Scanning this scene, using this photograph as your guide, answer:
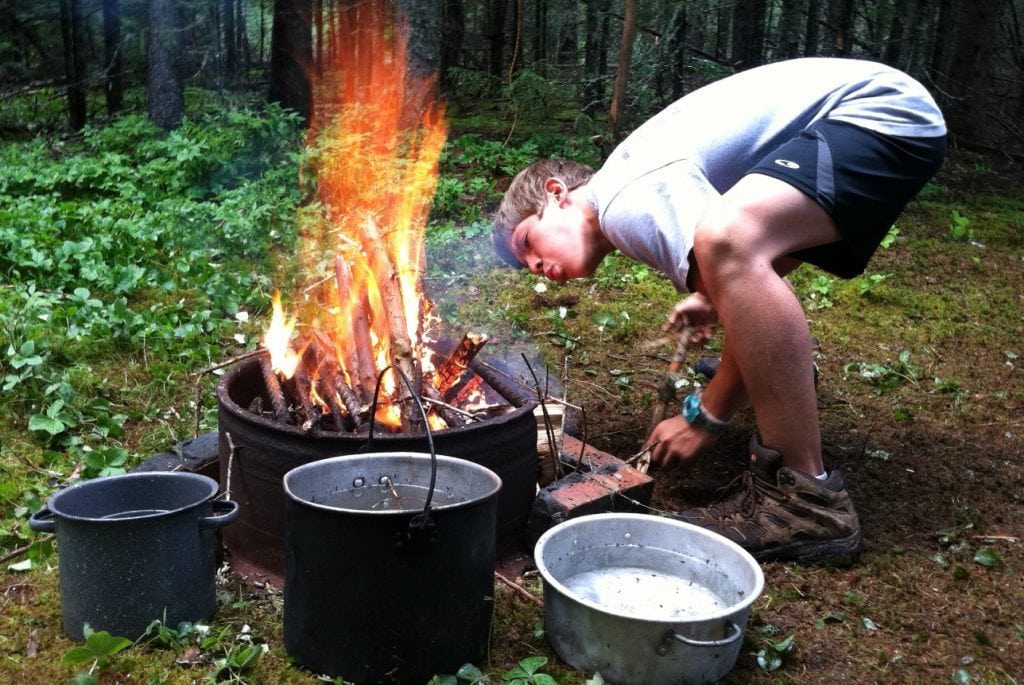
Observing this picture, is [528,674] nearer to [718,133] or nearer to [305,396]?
[305,396]

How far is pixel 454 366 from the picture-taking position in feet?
10.3

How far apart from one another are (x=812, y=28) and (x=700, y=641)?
276 inches

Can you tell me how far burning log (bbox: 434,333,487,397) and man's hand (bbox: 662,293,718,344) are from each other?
0.65m

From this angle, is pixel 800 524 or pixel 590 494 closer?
pixel 800 524

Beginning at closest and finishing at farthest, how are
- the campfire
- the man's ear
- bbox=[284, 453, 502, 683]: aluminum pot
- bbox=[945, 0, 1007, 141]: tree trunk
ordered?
1. bbox=[284, 453, 502, 683]: aluminum pot
2. the campfire
3. the man's ear
4. bbox=[945, 0, 1007, 141]: tree trunk

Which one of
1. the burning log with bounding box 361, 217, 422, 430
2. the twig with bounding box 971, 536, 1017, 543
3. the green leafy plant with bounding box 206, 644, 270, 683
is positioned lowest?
the twig with bounding box 971, 536, 1017, 543

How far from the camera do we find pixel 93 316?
4375 millimetres

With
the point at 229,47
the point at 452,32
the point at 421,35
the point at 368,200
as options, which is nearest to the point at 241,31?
the point at 229,47

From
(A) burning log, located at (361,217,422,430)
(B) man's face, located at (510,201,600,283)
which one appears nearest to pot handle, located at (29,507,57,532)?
(A) burning log, located at (361,217,422,430)

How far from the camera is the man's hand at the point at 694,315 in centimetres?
293

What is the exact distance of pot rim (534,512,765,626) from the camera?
2.03m

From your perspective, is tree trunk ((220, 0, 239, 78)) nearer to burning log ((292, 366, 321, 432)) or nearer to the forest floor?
the forest floor

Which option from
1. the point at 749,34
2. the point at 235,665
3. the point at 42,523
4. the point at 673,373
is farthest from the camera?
the point at 749,34

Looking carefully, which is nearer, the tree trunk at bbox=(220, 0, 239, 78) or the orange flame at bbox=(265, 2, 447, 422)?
the orange flame at bbox=(265, 2, 447, 422)
